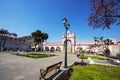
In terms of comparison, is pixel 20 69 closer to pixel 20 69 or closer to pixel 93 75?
pixel 20 69

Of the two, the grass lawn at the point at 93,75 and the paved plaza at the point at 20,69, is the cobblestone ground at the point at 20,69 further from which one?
the grass lawn at the point at 93,75

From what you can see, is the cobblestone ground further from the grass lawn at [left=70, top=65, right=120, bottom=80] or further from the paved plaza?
the grass lawn at [left=70, top=65, right=120, bottom=80]

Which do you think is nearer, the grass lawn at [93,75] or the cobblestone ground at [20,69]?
the cobblestone ground at [20,69]

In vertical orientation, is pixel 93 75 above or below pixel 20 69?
below

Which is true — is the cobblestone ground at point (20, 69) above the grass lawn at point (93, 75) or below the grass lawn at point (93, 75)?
above

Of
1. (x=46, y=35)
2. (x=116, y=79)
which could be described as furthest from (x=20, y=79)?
(x=46, y=35)

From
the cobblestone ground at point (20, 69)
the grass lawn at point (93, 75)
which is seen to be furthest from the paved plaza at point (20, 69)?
the grass lawn at point (93, 75)

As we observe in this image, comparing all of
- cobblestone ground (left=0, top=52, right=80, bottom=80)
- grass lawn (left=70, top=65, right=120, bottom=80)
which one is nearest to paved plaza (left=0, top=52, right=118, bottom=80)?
cobblestone ground (left=0, top=52, right=80, bottom=80)

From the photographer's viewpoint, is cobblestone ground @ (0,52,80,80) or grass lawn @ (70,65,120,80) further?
grass lawn @ (70,65,120,80)

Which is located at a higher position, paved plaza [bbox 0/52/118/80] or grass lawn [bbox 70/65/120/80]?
paved plaza [bbox 0/52/118/80]

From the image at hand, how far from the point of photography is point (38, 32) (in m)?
58.4

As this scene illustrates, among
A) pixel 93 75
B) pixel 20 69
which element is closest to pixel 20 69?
pixel 20 69

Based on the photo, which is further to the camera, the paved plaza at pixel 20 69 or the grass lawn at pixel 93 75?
the grass lawn at pixel 93 75

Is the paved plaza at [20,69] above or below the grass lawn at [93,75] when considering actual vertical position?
above
